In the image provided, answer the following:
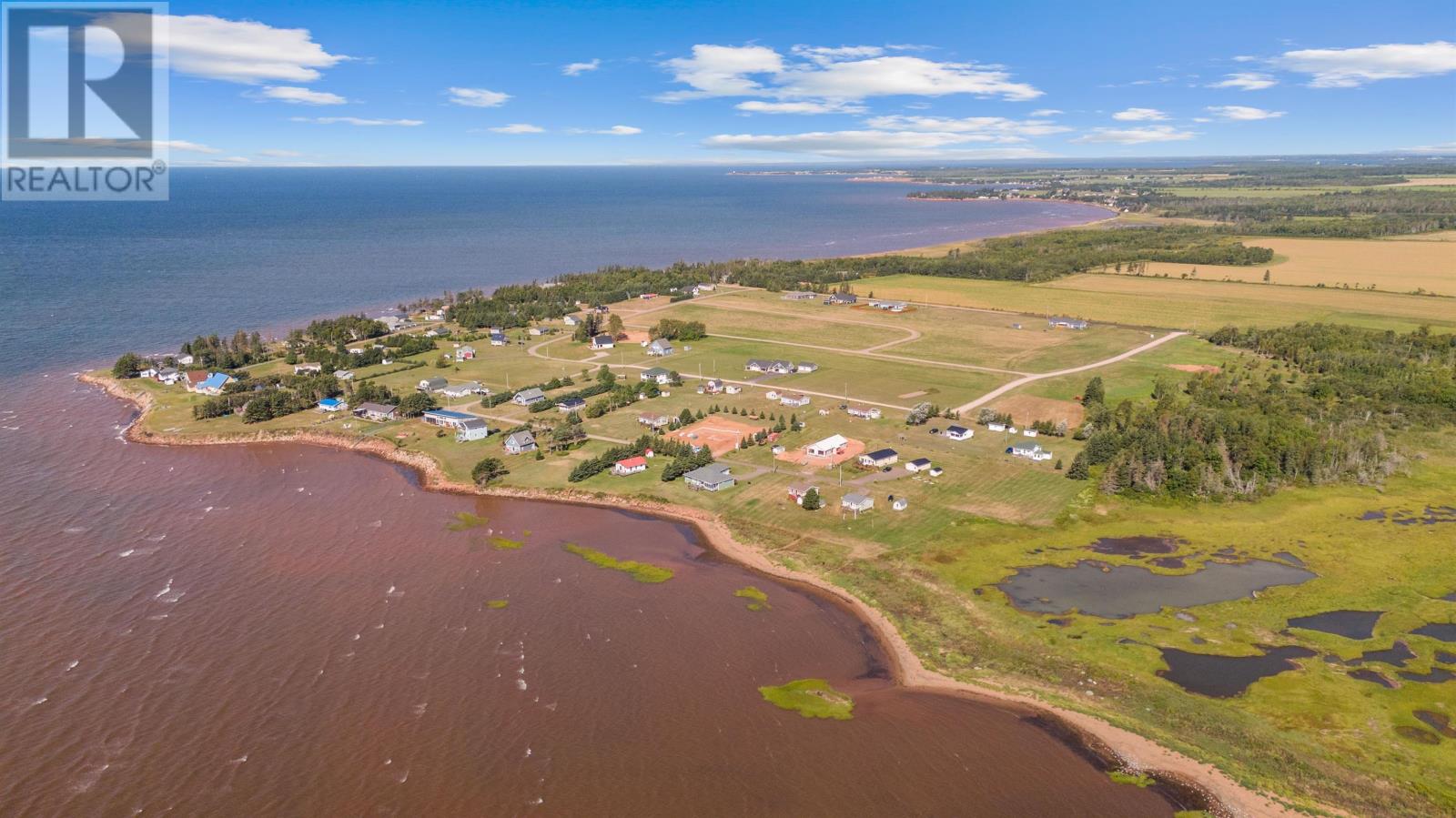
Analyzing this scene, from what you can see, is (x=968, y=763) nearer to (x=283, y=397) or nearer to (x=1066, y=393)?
(x=1066, y=393)

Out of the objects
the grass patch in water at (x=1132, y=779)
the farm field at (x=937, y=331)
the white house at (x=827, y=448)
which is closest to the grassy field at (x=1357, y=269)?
the farm field at (x=937, y=331)

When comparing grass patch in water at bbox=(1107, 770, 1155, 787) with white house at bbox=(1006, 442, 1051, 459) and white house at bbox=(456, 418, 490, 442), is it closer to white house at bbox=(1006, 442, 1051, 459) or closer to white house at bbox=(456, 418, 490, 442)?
white house at bbox=(1006, 442, 1051, 459)

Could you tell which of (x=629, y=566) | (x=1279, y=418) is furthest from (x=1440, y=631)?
(x=629, y=566)

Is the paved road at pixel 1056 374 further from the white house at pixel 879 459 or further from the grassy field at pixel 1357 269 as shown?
the grassy field at pixel 1357 269

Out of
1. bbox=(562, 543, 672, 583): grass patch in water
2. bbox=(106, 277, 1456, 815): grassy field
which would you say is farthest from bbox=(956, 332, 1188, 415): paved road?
bbox=(562, 543, 672, 583): grass patch in water

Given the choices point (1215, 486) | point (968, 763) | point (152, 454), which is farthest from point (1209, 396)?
point (152, 454)
